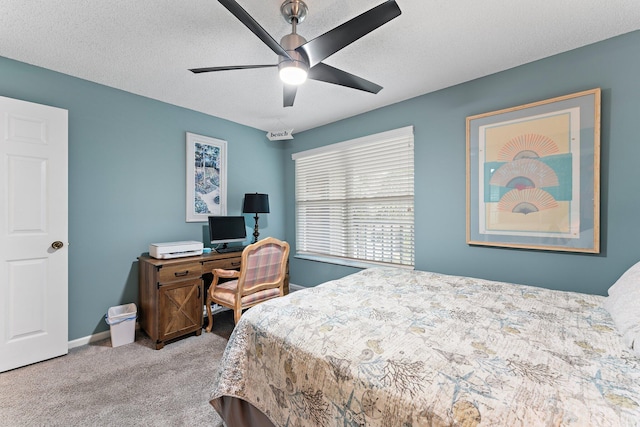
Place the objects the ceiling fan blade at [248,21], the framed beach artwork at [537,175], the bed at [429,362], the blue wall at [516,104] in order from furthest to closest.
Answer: the framed beach artwork at [537,175], the blue wall at [516,104], the ceiling fan blade at [248,21], the bed at [429,362]

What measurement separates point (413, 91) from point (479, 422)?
2.84m

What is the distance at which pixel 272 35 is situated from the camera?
194 cm

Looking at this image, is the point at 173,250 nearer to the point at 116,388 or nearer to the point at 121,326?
the point at 121,326

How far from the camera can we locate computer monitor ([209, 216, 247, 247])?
130 inches

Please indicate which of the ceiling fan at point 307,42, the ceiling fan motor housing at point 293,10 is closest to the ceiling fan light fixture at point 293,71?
the ceiling fan at point 307,42

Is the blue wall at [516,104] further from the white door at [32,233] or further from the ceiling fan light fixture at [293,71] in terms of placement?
the white door at [32,233]

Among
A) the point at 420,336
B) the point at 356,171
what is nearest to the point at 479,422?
the point at 420,336

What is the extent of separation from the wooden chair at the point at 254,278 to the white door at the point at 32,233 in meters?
1.27

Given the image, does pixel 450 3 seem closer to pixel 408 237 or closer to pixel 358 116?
pixel 358 116

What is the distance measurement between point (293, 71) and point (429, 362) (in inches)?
65.3

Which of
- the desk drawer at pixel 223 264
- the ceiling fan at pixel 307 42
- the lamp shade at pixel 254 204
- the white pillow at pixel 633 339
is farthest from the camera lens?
the lamp shade at pixel 254 204

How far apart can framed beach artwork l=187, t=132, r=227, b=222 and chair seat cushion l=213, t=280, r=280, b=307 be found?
1.02 m

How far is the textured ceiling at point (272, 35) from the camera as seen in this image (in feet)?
5.56

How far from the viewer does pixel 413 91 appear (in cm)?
285
